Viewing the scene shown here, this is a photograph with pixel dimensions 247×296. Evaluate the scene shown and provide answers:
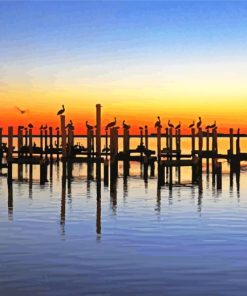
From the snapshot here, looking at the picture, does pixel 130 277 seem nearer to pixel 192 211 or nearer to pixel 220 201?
pixel 192 211

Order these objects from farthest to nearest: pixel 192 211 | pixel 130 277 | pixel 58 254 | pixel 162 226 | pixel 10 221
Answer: pixel 192 211 < pixel 10 221 < pixel 162 226 < pixel 58 254 < pixel 130 277

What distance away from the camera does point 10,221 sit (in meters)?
23.2

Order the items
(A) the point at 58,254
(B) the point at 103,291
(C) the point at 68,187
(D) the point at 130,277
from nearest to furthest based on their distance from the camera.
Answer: (B) the point at 103,291, (D) the point at 130,277, (A) the point at 58,254, (C) the point at 68,187

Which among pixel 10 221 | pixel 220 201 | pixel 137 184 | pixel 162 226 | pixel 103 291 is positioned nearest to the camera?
pixel 103 291

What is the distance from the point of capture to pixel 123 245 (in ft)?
59.1

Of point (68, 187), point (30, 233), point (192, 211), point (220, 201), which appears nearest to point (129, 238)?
point (30, 233)

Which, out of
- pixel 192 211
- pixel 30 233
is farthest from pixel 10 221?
pixel 192 211

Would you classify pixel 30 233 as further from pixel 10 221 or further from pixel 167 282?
pixel 167 282

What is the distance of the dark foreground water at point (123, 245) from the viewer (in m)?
13.6

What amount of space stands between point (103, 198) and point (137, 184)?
9.72m

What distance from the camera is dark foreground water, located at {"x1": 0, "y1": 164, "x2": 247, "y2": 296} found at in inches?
537

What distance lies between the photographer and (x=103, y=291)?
43.0 feet

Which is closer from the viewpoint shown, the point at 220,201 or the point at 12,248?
the point at 12,248

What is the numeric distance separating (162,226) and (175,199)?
9520mm
